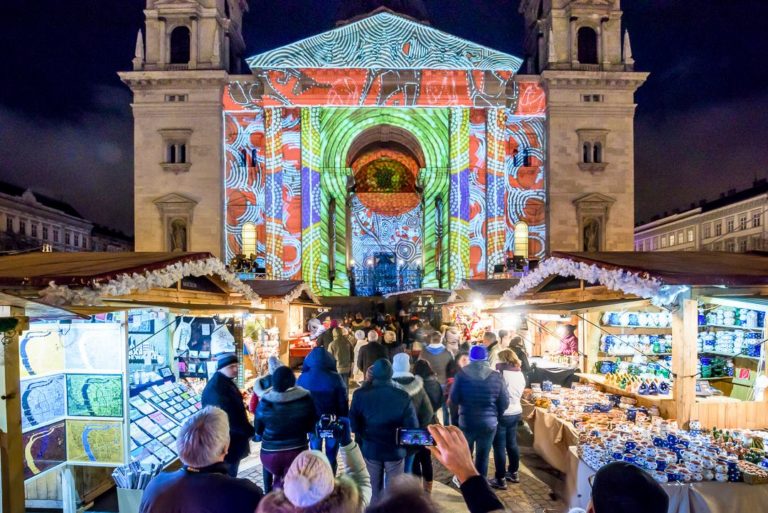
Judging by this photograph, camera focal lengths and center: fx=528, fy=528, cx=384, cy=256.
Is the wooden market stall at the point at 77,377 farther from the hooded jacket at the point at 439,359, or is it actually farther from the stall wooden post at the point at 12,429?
the hooded jacket at the point at 439,359

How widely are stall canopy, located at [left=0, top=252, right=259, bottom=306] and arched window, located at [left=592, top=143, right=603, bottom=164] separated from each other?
22.9 meters

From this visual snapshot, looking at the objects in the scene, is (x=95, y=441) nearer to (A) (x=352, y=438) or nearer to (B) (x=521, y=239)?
(A) (x=352, y=438)

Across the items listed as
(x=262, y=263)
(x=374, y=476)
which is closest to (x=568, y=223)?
(x=262, y=263)

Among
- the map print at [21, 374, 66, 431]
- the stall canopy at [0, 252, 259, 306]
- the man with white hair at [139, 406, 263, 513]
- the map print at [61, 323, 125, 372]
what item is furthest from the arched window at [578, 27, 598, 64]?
A: the man with white hair at [139, 406, 263, 513]

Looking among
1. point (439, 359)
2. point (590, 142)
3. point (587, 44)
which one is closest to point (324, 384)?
point (439, 359)

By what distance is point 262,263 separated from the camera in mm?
24906

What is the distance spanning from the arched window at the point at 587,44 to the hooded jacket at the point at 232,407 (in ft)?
87.9

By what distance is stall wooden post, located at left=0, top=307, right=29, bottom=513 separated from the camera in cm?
445

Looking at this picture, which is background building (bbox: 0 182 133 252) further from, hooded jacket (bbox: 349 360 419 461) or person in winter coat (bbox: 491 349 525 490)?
hooded jacket (bbox: 349 360 419 461)

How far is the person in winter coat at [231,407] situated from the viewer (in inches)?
211

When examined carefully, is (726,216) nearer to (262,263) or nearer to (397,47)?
(397,47)

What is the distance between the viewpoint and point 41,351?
574cm

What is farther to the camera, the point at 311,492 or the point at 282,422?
the point at 282,422

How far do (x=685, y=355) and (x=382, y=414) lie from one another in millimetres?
3779
